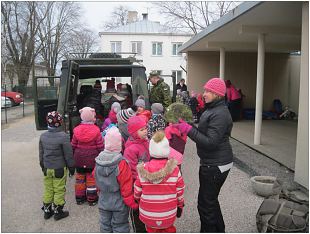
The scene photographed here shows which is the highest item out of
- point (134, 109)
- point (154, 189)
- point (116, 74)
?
point (116, 74)

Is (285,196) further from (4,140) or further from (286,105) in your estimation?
(286,105)

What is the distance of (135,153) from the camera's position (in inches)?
150

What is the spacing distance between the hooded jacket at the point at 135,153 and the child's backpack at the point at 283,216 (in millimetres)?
1430

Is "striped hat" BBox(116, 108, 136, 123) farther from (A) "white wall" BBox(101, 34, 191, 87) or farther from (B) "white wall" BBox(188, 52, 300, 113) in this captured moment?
(A) "white wall" BBox(101, 34, 191, 87)

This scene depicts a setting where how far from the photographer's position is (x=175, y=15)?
33031 millimetres

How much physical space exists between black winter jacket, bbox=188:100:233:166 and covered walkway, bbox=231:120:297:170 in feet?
11.0

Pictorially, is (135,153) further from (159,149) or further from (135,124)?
(159,149)

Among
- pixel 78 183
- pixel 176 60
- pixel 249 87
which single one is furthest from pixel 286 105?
pixel 176 60

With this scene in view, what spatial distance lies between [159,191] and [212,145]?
738mm

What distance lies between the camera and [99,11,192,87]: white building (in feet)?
129

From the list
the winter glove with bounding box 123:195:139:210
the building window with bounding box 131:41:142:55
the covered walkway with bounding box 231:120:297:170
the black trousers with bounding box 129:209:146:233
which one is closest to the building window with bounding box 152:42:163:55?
the building window with bounding box 131:41:142:55

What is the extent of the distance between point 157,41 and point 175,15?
7.54 metres

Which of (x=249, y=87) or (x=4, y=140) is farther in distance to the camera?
(x=249, y=87)

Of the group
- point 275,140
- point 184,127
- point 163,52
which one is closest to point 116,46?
point 163,52
